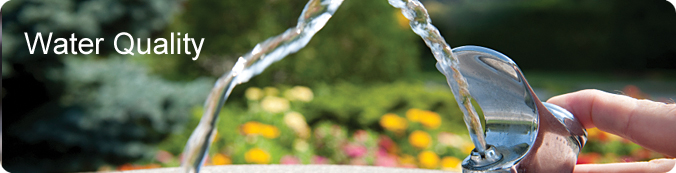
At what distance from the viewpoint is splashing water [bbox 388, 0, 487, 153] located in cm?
77

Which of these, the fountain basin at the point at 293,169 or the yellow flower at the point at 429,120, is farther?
the yellow flower at the point at 429,120

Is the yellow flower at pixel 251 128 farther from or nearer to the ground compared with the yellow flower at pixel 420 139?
farther from the ground

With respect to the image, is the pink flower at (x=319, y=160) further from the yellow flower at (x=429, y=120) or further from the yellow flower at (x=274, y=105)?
the yellow flower at (x=429, y=120)

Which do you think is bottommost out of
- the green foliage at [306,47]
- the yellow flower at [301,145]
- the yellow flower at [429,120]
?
Result: the yellow flower at [301,145]

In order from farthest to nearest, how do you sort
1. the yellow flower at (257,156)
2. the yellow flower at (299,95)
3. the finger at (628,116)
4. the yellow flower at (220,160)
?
1. the yellow flower at (299,95)
2. the yellow flower at (220,160)
3. the yellow flower at (257,156)
4. the finger at (628,116)

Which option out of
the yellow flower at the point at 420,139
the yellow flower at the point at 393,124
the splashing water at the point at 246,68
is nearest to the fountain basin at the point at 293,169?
the splashing water at the point at 246,68

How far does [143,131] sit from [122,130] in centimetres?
10

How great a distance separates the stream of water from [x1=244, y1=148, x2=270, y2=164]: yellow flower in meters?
1.27

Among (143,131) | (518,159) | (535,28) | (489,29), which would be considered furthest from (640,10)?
(518,159)

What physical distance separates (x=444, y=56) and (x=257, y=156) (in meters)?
1.31

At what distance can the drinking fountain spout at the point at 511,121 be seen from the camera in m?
0.78

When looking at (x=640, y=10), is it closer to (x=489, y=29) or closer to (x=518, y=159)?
(x=489, y=29)

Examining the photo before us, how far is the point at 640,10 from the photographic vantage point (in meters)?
8.44

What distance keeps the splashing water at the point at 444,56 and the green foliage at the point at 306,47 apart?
10.5 feet
